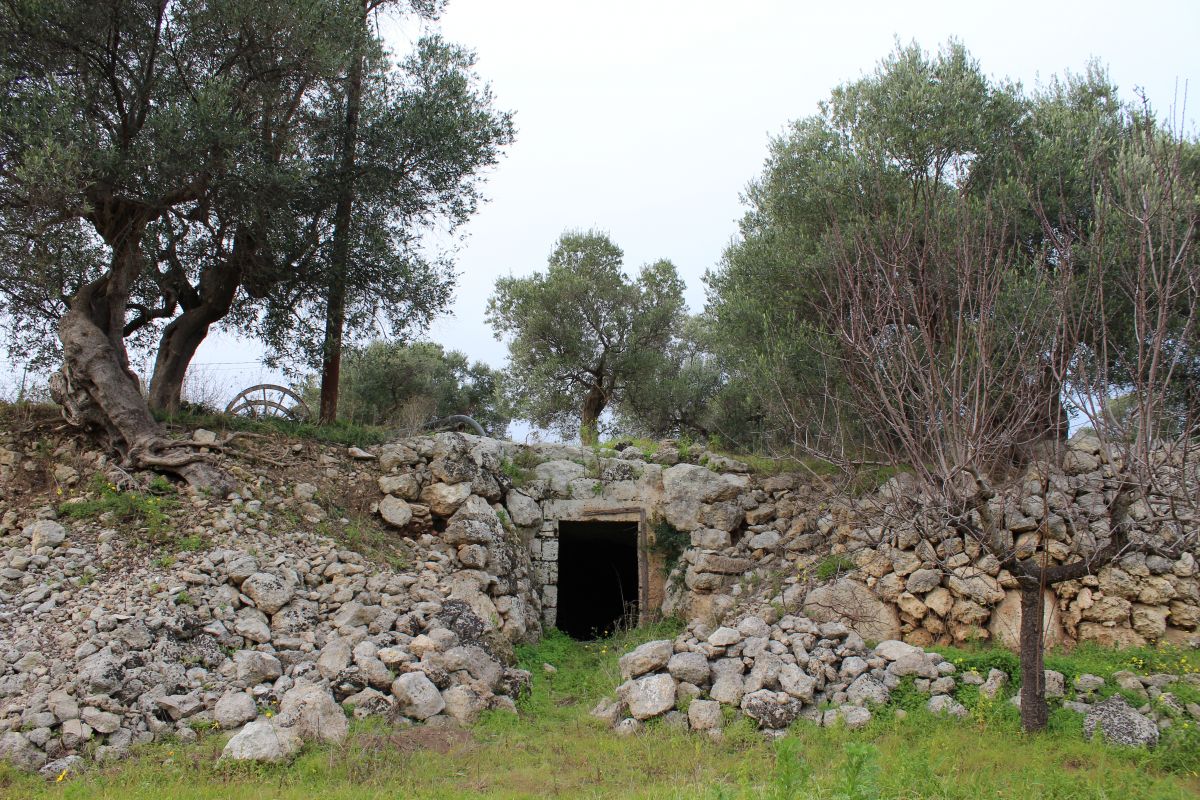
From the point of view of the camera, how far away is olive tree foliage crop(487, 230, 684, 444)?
2062cm

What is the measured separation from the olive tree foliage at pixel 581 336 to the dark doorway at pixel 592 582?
384 cm

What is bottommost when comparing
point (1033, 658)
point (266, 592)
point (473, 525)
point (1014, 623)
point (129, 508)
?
point (1014, 623)

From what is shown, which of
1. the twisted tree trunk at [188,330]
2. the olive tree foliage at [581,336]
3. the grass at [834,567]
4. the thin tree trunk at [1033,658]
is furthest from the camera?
the olive tree foliage at [581,336]

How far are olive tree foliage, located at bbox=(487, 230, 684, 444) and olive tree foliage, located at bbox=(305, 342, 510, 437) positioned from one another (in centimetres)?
147

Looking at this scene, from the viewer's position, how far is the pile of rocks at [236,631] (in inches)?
302

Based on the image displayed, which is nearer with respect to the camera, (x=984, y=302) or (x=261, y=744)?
(x=261, y=744)

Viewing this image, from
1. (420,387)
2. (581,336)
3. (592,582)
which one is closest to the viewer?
(592,582)

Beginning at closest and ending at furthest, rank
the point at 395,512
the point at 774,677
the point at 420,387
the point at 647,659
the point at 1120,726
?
the point at 1120,726, the point at 774,677, the point at 647,659, the point at 395,512, the point at 420,387

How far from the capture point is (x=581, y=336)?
20.8m

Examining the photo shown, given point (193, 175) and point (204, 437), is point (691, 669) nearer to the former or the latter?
point (204, 437)

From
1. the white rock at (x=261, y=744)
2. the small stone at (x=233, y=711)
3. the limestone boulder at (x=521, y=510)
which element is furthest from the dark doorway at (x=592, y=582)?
the white rock at (x=261, y=744)

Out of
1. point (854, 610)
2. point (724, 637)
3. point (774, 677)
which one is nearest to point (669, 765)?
point (774, 677)

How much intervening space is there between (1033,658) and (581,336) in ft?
47.1

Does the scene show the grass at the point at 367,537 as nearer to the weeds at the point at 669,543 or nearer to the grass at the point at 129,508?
the grass at the point at 129,508
